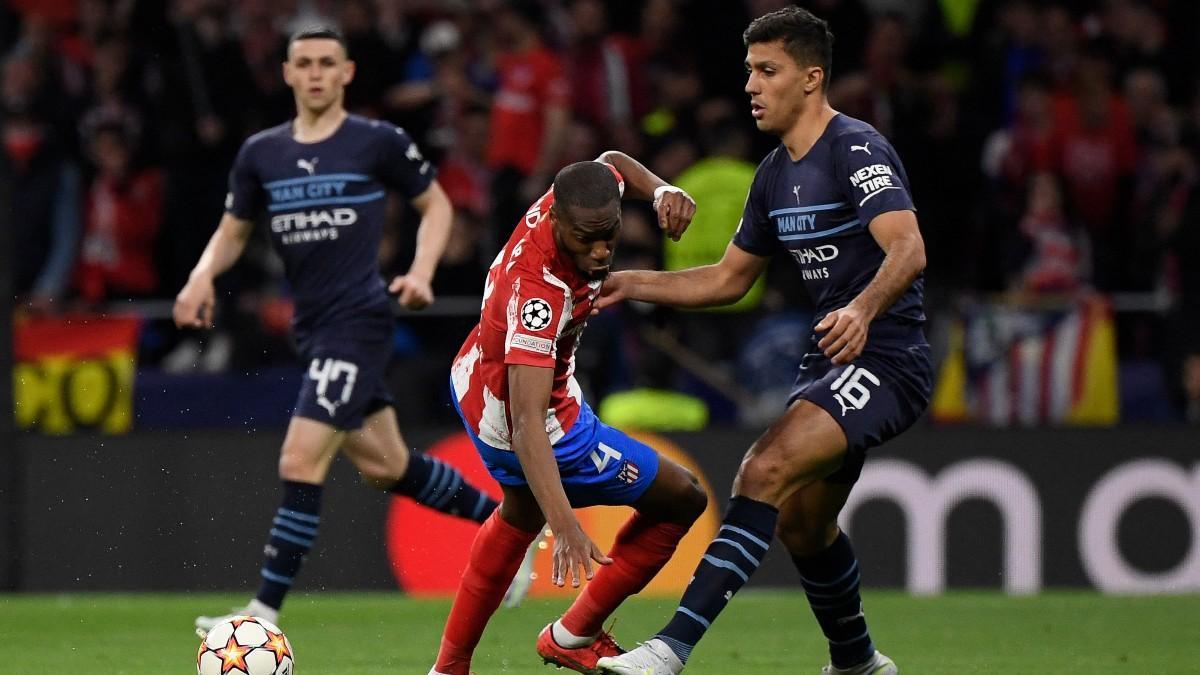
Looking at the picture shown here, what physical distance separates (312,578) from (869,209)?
5726mm

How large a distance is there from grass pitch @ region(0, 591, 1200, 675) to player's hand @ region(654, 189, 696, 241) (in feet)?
6.00

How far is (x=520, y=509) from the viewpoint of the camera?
250 inches

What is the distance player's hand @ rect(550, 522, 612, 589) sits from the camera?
5.52 meters

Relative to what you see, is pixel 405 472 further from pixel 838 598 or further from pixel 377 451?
pixel 838 598

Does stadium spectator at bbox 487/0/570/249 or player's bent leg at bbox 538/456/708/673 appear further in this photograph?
stadium spectator at bbox 487/0/570/249

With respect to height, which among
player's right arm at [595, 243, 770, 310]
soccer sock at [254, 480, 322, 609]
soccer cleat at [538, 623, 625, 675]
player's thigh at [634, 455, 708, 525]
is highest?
player's right arm at [595, 243, 770, 310]

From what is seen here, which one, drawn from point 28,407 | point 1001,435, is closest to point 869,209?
point 1001,435

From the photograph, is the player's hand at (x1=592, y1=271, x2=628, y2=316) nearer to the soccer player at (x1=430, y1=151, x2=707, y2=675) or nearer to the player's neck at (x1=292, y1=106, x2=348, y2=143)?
the soccer player at (x1=430, y1=151, x2=707, y2=675)

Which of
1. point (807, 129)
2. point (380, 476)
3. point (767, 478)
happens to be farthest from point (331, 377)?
point (767, 478)

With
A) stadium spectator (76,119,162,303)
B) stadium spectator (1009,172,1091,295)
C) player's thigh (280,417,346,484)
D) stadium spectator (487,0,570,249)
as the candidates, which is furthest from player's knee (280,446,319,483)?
stadium spectator (1009,172,1091,295)

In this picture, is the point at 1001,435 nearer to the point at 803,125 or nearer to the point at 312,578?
the point at 312,578

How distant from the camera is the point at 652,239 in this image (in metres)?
12.8

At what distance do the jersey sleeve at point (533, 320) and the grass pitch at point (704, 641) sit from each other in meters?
1.80

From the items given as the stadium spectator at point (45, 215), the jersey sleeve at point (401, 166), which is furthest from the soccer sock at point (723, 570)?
the stadium spectator at point (45, 215)
